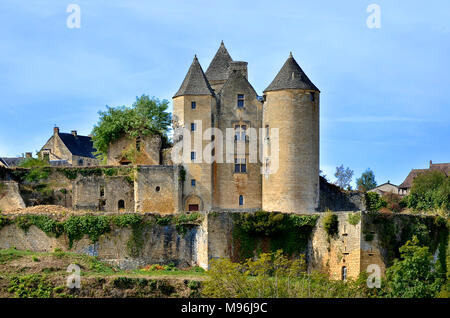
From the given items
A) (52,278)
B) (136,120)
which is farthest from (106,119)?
(52,278)

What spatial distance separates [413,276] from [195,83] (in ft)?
70.9

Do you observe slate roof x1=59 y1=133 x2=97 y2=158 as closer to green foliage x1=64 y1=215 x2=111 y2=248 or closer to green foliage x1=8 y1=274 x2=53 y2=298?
green foliage x1=64 y1=215 x2=111 y2=248

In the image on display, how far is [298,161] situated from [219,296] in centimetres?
1643

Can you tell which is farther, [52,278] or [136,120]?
[136,120]

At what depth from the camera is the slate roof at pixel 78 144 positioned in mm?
97312

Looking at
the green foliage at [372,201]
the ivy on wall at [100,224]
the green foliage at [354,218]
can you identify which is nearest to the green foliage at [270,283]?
the green foliage at [354,218]

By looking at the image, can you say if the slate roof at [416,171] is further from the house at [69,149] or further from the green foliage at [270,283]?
the green foliage at [270,283]

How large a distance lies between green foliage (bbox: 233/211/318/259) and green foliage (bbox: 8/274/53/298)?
11020mm

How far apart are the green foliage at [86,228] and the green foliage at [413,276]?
15.9m

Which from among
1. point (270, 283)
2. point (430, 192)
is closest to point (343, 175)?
point (430, 192)

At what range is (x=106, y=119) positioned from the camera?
70.8 metres

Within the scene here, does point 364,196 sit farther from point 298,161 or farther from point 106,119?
point 106,119

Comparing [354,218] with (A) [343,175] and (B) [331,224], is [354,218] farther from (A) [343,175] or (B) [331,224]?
(A) [343,175]

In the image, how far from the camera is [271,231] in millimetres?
56688
